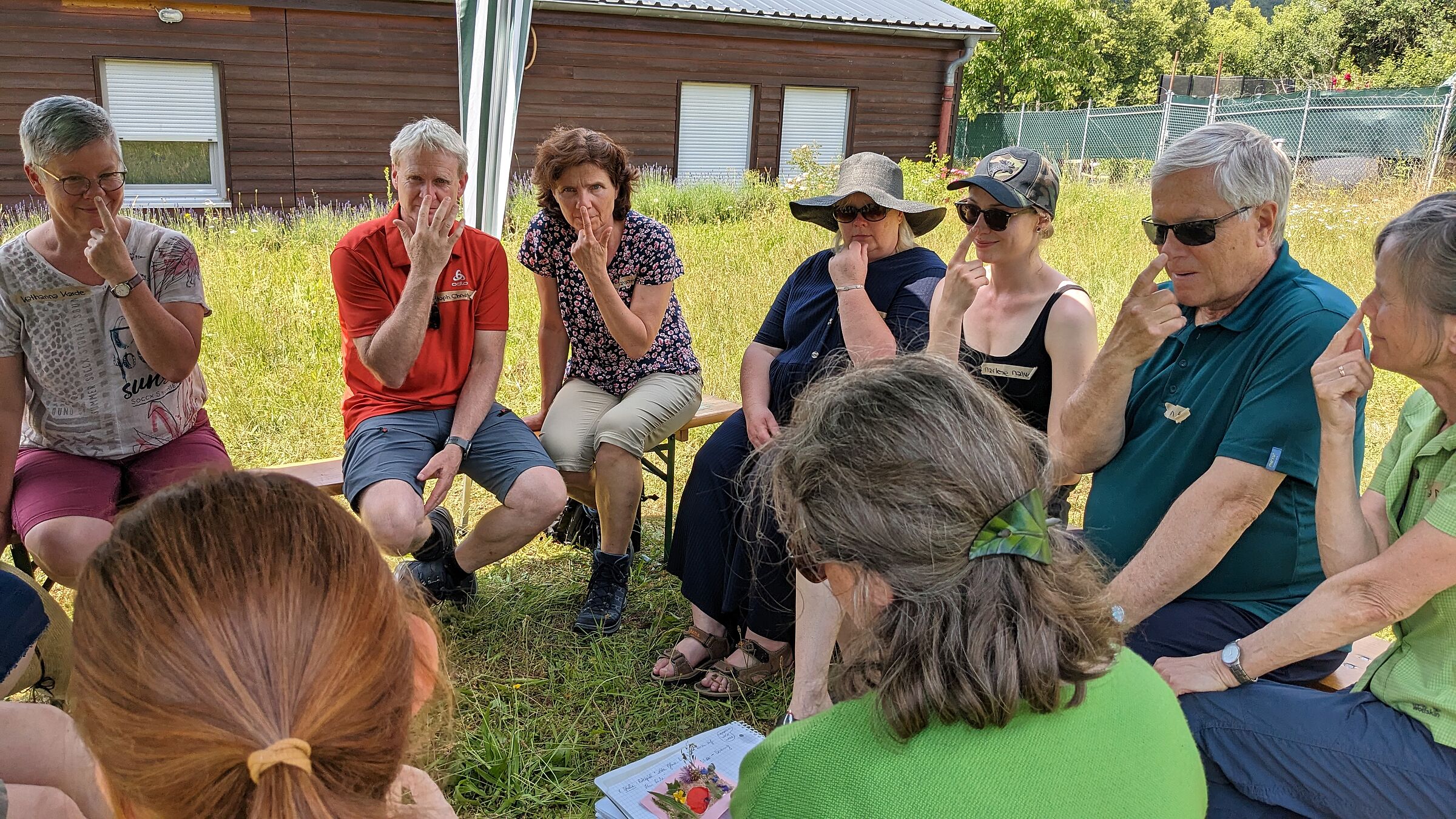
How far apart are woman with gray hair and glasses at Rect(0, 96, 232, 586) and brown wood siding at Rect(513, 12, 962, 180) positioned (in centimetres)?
885

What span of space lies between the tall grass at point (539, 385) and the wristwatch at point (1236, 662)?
4.33 ft

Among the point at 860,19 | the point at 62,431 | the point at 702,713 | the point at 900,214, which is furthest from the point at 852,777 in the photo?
the point at 860,19

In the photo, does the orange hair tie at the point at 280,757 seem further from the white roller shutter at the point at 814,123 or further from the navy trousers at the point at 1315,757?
the white roller shutter at the point at 814,123

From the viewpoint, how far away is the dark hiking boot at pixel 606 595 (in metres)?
3.10

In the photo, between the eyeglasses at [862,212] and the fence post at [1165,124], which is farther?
the fence post at [1165,124]

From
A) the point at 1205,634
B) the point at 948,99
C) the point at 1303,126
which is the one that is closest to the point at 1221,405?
the point at 1205,634

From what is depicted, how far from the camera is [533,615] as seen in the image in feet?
10.6

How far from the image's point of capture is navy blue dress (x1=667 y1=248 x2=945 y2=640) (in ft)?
9.13

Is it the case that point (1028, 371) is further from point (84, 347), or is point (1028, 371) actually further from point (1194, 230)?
point (84, 347)

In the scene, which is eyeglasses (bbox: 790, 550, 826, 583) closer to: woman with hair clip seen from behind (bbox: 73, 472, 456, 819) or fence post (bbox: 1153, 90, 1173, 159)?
woman with hair clip seen from behind (bbox: 73, 472, 456, 819)

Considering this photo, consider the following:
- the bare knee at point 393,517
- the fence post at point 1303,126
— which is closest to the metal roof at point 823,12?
the fence post at point 1303,126

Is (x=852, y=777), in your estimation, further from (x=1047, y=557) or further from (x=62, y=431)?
(x=62, y=431)

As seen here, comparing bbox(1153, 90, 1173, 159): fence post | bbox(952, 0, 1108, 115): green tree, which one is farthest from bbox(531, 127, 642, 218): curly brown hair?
bbox(952, 0, 1108, 115): green tree

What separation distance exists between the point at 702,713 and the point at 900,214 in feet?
5.32
